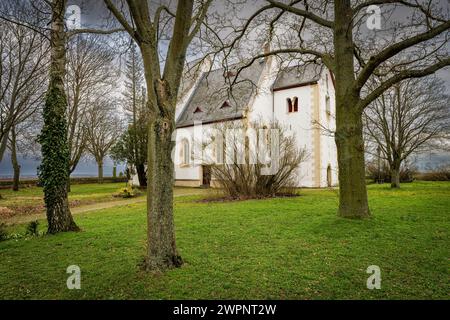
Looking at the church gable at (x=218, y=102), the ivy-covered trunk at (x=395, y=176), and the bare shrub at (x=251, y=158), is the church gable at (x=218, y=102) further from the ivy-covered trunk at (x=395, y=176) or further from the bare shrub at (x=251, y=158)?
the ivy-covered trunk at (x=395, y=176)

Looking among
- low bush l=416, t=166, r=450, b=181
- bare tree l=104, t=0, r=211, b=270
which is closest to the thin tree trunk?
bare tree l=104, t=0, r=211, b=270

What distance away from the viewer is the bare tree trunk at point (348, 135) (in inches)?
307

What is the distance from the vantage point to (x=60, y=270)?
462 cm

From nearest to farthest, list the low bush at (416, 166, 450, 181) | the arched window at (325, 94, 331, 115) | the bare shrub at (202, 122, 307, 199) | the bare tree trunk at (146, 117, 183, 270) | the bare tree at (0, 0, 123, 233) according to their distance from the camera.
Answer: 1. the bare tree trunk at (146, 117, 183, 270)
2. the bare tree at (0, 0, 123, 233)
3. the bare shrub at (202, 122, 307, 199)
4. the arched window at (325, 94, 331, 115)
5. the low bush at (416, 166, 450, 181)

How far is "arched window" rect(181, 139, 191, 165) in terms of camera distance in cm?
3016

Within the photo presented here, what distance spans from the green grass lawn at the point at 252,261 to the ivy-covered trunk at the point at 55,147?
2.37 feet

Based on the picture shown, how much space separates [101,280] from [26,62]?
638 inches

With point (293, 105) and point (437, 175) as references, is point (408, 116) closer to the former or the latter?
A: point (293, 105)

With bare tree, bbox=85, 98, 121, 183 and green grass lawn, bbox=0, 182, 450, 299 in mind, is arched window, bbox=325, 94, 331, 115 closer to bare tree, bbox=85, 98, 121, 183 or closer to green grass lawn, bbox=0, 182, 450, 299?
green grass lawn, bbox=0, 182, 450, 299

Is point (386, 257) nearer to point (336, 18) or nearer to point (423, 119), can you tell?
point (336, 18)

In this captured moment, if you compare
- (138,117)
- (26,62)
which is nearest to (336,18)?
(26,62)

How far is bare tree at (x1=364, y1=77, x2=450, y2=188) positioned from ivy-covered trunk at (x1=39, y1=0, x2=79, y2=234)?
2067cm

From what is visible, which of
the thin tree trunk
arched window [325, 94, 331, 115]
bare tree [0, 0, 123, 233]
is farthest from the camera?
the thin tree trunk

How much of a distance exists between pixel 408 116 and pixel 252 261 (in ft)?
76.7
